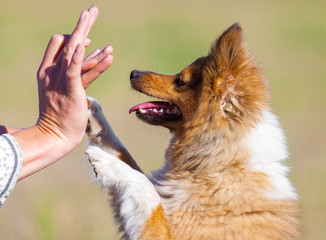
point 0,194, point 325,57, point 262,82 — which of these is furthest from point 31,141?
point 325,57

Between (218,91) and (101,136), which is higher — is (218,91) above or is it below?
below

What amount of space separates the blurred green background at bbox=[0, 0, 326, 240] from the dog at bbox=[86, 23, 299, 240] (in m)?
0.45

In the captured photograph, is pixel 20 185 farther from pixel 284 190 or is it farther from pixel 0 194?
pixel 0 194

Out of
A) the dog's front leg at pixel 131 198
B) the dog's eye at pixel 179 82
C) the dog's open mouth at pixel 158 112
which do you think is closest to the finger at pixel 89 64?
the dog's front leg at pixel 131 198

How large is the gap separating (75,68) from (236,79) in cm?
196

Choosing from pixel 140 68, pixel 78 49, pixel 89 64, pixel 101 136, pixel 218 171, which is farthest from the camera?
pixel 140 68

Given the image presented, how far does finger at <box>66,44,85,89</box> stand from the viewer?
7.80ft

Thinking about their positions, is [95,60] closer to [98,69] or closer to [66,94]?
[98,69]

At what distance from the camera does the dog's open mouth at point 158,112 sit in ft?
15.1

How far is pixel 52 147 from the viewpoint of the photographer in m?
2.46

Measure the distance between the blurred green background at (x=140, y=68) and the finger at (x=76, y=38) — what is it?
206cm

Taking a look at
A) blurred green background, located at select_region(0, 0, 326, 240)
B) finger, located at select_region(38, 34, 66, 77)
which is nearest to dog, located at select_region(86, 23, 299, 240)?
blurred green background, located at select_region(0, 0, 326, 240)

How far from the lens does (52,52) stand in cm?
273

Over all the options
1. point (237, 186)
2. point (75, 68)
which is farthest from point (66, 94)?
point (237, 186)
